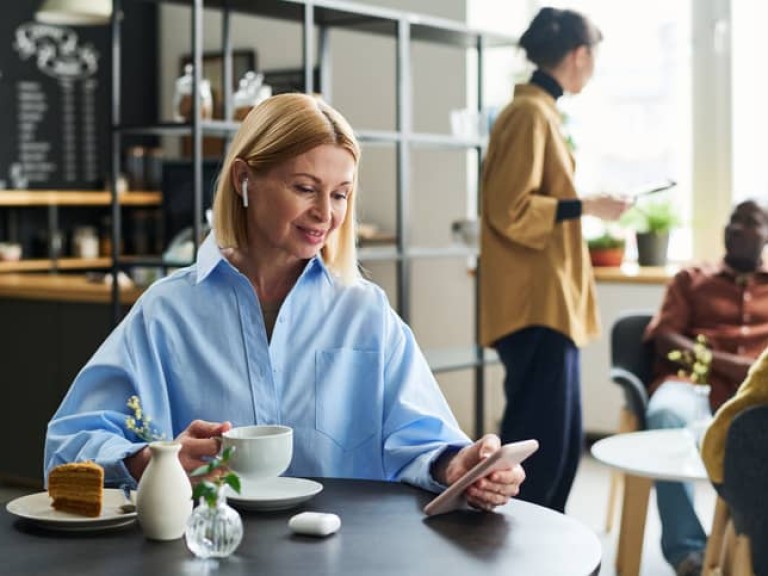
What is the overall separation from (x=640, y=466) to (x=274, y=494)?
181 centimetres

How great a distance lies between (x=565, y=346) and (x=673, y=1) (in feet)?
9.08

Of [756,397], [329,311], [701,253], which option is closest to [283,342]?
[329,311]

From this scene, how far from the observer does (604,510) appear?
4898mm

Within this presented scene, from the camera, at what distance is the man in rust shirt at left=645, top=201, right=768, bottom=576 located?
14.2 feet

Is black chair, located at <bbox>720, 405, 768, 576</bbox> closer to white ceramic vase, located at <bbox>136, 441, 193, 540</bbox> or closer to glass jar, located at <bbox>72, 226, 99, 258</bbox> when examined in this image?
white ceramic vase, located at <bbox>136, 441, 193, 540</bbox>

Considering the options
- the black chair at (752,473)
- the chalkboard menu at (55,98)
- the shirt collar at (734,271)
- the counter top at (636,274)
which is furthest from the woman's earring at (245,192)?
the chalkboard menu at (55,98)

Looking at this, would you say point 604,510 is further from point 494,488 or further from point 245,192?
point 494,488

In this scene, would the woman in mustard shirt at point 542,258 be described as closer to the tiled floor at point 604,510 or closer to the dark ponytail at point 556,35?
the dark ponytail at point 556,35

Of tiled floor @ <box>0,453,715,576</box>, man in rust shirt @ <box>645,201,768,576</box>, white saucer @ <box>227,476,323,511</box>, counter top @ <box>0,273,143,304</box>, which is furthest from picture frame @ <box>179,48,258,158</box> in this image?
white saucer @ <box>227,476,323,511</box>

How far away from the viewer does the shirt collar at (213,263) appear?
2062 millimetres

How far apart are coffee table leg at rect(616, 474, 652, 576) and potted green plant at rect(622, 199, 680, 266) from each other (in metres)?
2.22

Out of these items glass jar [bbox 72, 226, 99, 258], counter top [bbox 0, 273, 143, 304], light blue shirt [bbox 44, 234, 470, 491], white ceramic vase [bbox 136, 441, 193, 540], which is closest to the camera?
white ceramic vase [bbox 136, 441, 193, 540]

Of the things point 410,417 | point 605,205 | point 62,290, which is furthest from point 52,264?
point 410,417

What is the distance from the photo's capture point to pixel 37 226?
7.48m
